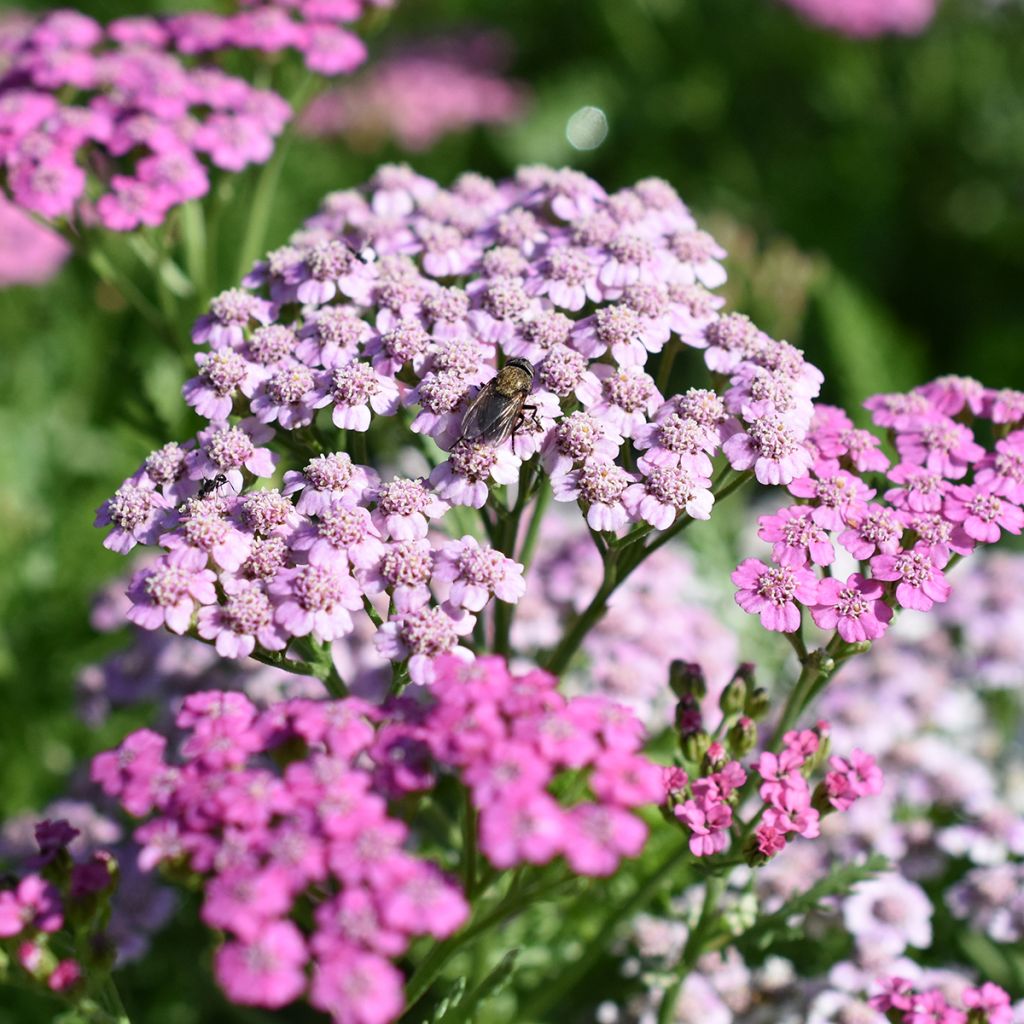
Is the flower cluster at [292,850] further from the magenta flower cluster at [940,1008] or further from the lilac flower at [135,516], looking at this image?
the magenta flower cluster at [940,1008]

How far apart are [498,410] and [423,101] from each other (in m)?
3.99

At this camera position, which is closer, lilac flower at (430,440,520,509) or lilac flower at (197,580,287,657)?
lilac flower at (197,580,287,657)

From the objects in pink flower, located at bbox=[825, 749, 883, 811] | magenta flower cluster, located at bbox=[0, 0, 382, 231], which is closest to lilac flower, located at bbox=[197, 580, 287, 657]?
pink flower, located at bbox=[825, 749, 883, 811]

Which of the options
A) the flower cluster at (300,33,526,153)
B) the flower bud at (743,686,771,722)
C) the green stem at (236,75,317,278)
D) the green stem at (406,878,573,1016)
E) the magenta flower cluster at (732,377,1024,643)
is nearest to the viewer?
the green stem at (406,878,573,1016)

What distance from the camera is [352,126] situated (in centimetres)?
549

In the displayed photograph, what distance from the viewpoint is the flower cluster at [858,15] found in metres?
5.18

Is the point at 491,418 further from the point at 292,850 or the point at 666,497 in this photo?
the point at 292,850

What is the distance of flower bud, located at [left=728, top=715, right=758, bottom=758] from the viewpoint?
213 cm

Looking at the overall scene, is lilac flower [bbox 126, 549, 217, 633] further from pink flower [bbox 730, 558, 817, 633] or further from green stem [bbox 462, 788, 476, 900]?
pink flower [bbox 730, 558, 817, 633]

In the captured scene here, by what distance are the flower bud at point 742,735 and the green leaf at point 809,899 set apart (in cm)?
38

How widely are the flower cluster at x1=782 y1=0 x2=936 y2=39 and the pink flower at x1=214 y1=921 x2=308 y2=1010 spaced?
4.78m

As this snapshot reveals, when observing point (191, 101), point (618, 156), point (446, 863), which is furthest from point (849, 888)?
point (618, 156)

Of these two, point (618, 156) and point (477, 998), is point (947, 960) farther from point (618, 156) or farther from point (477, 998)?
point (618, 156)

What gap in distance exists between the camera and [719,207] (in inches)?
207
